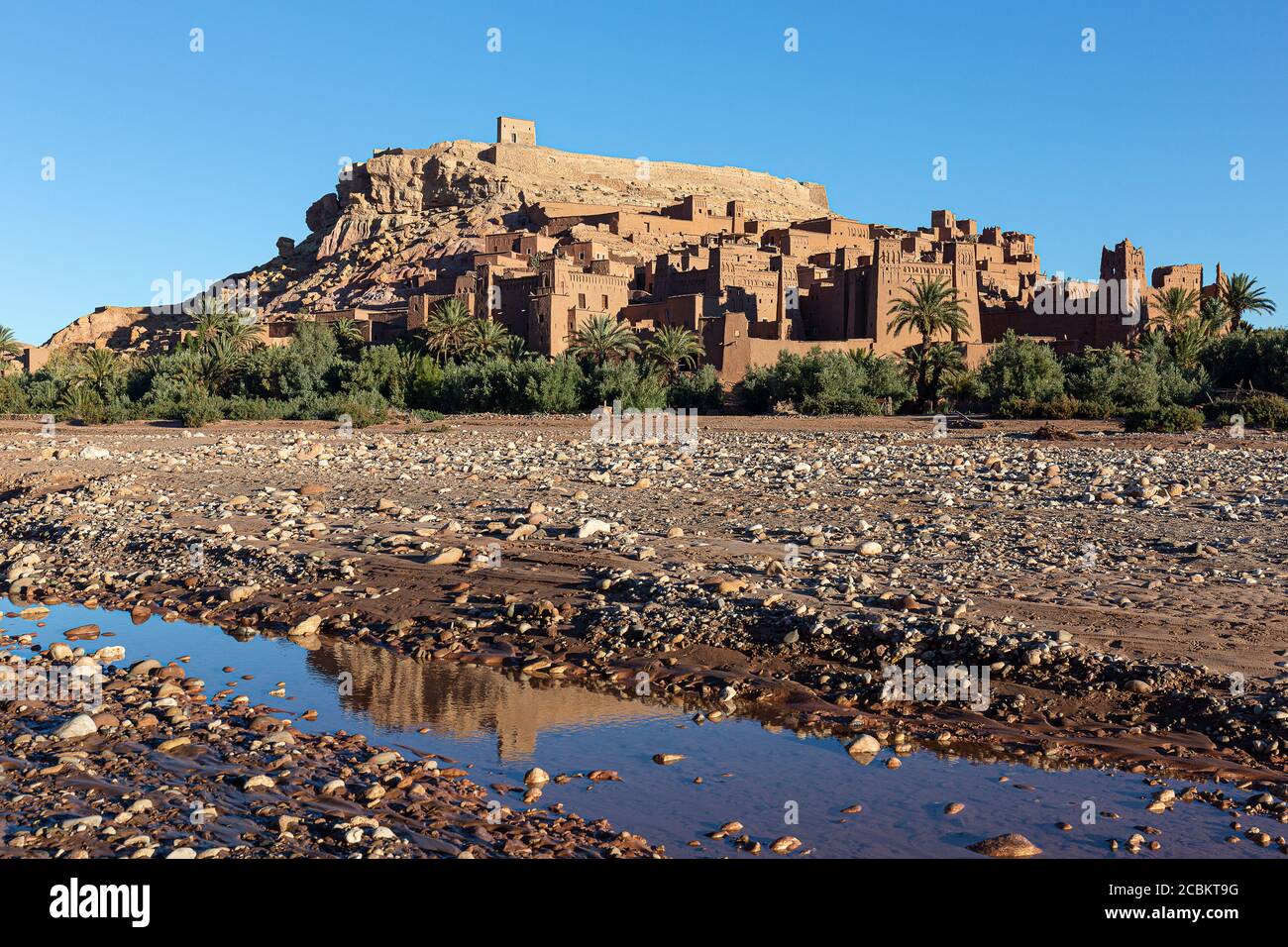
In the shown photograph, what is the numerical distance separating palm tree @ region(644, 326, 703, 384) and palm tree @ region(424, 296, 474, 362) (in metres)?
7.81

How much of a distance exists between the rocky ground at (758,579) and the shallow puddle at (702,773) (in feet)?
0.88

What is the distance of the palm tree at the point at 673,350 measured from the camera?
34.5 meters

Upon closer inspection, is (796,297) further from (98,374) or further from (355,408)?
(98,374)

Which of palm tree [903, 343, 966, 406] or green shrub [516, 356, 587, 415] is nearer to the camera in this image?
palm tree [903, 343, 966, 406]

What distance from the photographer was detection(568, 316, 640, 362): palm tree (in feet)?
117

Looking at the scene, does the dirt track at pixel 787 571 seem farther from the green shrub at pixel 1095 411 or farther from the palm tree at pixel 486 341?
the palm tree at pixel 486 341

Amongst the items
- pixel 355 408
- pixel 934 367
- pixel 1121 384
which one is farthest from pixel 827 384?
pixel 355 408

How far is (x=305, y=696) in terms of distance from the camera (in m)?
6.72

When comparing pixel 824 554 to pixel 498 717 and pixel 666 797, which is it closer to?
pixel 498 717

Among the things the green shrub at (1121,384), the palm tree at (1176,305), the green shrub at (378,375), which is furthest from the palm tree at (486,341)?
the palm tree at (1176,305)

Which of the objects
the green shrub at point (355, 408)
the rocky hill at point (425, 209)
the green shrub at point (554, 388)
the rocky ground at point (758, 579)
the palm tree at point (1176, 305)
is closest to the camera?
the rocky ground at point (758, 579)

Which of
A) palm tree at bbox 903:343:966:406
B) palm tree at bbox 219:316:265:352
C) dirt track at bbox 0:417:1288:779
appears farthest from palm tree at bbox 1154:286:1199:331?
palm tree at bbox 219:316:265:352

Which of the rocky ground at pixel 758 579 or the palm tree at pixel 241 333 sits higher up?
the palm tree at pixel 241 333

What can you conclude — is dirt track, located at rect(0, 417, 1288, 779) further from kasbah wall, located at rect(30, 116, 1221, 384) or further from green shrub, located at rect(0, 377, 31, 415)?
green shrub, located at rect(0, 377, 31, 415)
